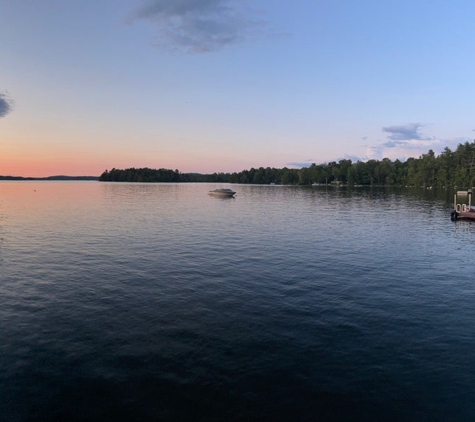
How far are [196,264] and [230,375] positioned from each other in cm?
2048

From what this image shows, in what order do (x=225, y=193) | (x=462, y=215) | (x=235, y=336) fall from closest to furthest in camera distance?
1. (x=235, y=336)
2. (x=462, y=215)
3. (x=225, y=193)

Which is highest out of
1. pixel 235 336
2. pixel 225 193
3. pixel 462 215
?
pixel 225 193

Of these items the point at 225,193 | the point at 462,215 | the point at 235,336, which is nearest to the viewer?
the point at 235,336

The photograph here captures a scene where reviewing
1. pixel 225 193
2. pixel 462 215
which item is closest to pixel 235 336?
pixel 462 215

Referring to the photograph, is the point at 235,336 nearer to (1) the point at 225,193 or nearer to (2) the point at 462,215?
(2) the point at 462,215

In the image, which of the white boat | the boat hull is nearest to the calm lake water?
the boat hull

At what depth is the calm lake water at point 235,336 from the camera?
13.2 meters

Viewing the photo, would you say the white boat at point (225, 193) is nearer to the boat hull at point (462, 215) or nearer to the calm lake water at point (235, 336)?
the boat hull at point (462, 215)

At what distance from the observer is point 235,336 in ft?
60.6

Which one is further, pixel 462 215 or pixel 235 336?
pixel 462 215

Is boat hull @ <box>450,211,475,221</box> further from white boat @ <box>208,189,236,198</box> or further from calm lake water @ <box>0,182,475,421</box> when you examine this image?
white boat @ <box>208,189,236,198</box>

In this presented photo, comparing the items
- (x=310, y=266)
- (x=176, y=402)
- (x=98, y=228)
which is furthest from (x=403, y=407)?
(x=98, y=228)

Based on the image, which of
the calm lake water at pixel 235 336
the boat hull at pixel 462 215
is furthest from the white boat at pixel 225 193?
the calm lake water at pixel 235 336

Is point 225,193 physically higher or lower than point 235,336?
higher
